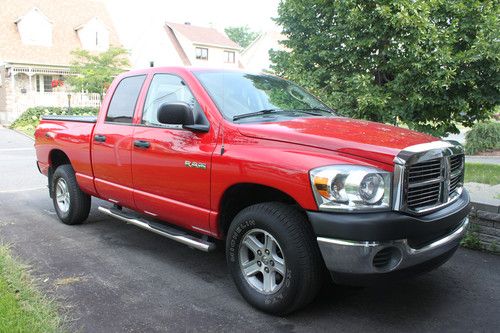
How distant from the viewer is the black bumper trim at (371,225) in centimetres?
301

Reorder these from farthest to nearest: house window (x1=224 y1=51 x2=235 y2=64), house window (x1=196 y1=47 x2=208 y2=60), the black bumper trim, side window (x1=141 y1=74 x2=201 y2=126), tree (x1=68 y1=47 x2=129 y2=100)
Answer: house window (x1=224 y1=51 x2=235 y2=64) → house window (x1=196 y1=47 x2=208 y2=60) → tree (x1=68 y1=47 x2=129 y2=100) → side window (x1=141 y1=74 x2=201 y2=126) → the black bumper trim

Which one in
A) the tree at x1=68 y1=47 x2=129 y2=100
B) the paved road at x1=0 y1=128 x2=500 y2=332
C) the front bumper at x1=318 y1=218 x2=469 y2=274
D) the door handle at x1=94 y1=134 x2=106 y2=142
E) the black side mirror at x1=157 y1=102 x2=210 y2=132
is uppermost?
the tree at x1=68 y1=47 x2=129 y2=100

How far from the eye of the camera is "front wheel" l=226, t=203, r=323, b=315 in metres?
3.31

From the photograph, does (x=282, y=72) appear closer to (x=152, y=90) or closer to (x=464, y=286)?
(x=152, y=90)

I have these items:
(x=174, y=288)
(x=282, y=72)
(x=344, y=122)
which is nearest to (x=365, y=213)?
(x=344, y=122)

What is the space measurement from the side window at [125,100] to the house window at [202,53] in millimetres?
36046

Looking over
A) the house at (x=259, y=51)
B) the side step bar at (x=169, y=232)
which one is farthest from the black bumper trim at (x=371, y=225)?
the house at (x=259, y=51)

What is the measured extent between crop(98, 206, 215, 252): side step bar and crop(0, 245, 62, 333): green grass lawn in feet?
3.62

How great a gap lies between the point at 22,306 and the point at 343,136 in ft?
8.89

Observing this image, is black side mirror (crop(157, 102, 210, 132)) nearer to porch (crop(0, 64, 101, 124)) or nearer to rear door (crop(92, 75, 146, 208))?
rear door (crop(92, 75, 146, 208))

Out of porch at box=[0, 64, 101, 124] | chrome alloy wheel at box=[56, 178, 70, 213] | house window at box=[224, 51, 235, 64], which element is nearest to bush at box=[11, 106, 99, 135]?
porch at box=[0, 64, 101, 124]

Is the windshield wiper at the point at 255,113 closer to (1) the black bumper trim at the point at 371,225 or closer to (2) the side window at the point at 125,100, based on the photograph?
(1) the black bumper trim at the point at 371,225

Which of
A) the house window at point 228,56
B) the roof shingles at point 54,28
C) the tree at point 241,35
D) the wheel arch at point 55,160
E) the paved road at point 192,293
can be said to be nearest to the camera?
the paved road at point 192,293

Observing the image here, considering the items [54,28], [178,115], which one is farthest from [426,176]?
[54,28]
